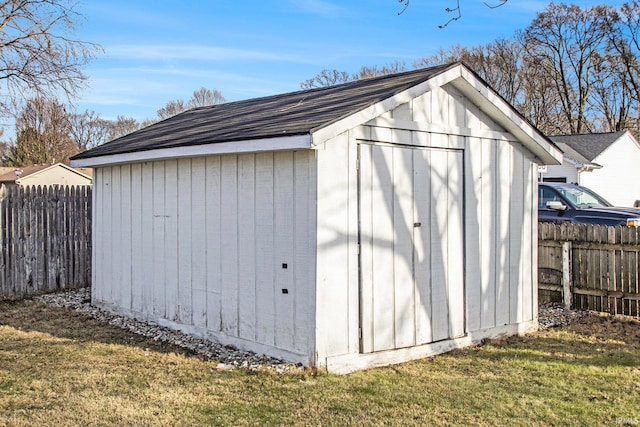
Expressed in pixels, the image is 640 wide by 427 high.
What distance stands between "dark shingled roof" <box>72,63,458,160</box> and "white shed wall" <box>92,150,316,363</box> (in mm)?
302

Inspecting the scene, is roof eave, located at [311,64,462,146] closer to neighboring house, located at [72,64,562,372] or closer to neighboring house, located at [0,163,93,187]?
neighboring house, located at [72,64,562,372]

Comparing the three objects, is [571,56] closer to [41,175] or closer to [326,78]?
[326,78]

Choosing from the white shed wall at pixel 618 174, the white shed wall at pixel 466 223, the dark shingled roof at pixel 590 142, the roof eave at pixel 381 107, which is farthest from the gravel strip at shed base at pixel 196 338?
the dark shingled roof at pixel 590 142

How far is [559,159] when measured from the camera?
26.1 feet

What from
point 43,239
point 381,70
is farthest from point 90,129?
point 43,239

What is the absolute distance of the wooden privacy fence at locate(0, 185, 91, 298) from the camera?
34.1ft

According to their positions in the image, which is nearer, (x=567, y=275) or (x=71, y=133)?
(x=567, y=275)

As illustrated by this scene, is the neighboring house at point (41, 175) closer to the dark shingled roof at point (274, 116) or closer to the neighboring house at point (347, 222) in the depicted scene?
the dark shingled roof at point (274, 116)

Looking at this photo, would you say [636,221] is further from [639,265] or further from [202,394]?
[202,394]

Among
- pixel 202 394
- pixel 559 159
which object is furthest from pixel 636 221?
pixel 202 394

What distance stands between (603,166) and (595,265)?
21291 mm

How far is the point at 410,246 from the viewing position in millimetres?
6422

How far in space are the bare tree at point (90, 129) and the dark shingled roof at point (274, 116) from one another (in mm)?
49283

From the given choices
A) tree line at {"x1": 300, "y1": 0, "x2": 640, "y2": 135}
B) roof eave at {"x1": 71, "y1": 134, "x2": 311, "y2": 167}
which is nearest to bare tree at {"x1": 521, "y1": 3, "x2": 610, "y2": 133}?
tree line at {"x1": 300, "y1": 0, "x2": 640, "y2": 135}
